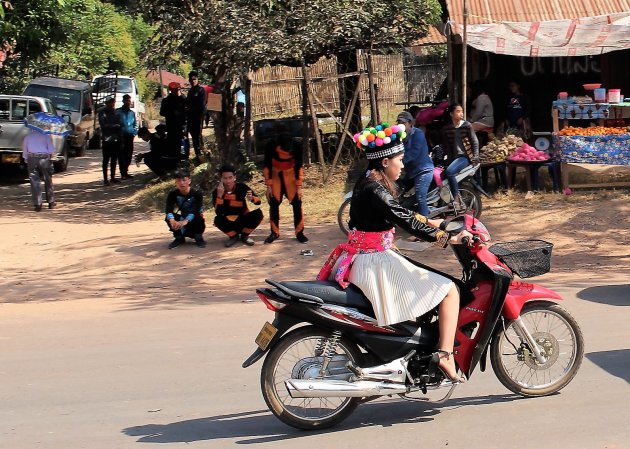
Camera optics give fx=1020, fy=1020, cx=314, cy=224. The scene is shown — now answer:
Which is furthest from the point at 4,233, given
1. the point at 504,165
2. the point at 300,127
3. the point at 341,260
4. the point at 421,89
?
the point at 421,89

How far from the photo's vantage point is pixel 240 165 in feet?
58.0

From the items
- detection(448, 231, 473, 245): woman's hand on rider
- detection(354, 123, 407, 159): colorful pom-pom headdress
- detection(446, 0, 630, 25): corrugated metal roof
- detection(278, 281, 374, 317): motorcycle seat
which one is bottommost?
detection(278, 281, 374, 317): motorcycle seat

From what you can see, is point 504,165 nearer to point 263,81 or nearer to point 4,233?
point 263,81

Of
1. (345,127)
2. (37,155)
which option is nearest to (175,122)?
(37,155)

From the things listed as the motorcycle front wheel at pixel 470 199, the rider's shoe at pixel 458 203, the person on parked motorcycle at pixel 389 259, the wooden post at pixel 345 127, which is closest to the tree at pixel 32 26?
the wooden post at pixel 345 127

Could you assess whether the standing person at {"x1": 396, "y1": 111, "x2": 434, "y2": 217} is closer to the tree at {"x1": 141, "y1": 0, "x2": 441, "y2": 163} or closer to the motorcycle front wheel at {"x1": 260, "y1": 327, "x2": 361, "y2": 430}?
the tree at {"x1": 141, "y1": 0, "x2": 441, "y2": 163}

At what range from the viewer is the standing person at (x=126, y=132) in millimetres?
20375

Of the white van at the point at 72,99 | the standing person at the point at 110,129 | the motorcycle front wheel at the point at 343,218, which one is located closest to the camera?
the motorcycle front wheel at the point at 343,218

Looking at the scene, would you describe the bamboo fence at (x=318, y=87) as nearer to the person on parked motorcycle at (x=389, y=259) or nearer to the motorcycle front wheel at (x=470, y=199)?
the motorcycle front wheel at (x=470, y=199)

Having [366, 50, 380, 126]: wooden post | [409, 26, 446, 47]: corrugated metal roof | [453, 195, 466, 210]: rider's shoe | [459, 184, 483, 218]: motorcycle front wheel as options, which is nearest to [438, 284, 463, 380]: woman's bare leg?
[453, 195, 466, 210]: rider's shoe

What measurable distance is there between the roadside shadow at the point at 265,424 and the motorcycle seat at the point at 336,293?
74 centimetres

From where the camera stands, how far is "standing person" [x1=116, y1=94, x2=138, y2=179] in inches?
802

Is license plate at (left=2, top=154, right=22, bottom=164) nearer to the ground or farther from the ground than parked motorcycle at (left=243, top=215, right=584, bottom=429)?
farther from the ground

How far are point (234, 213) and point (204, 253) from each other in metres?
0.64
